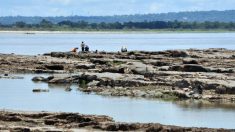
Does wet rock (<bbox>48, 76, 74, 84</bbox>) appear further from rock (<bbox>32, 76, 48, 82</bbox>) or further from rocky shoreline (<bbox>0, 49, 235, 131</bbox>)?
rock (<bbox>32, 76, 48, 82</bbox>)

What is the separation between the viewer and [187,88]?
119ft

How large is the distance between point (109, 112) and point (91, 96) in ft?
20.5

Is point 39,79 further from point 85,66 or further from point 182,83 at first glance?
point 182,83

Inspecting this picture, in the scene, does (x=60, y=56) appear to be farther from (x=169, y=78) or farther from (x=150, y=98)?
(x=150, y=98)

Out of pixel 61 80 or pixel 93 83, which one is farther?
pixel 61 80

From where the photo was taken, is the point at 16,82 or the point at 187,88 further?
the point at 16,82

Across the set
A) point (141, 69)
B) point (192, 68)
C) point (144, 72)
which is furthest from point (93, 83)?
point (192, 68)

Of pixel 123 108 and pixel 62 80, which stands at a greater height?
pixel 123 108

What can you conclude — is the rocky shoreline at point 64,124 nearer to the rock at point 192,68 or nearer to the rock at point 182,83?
the rock at point 182,83

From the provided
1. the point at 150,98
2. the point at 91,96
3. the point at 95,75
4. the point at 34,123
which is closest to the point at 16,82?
the point at 95,75

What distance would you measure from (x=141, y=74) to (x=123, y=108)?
36.8 feet

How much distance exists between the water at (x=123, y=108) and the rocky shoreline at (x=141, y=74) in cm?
168

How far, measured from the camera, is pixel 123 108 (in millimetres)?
31125

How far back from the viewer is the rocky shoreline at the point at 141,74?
3472 centimetres
